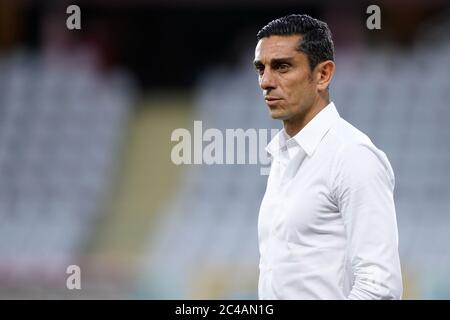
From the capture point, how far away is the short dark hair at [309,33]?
174cm

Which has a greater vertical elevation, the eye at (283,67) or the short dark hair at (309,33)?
the short dark hair at (309,33)

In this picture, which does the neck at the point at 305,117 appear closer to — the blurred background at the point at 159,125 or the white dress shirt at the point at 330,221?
the white dress shirt at the point at 330,221

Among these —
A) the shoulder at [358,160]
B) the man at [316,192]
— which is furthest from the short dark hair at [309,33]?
the shoulder at [358,160]

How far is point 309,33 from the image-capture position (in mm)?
1736

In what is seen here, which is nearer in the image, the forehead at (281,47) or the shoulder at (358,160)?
the shoulder at (358,160)

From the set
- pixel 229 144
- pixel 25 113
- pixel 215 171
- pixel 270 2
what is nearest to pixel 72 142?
pixel 25 113

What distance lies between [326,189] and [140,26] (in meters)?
6.44

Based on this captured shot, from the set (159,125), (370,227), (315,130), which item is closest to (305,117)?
(315,130)

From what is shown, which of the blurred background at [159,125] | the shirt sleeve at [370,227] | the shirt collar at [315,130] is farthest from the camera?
the blurred background at [159,125]

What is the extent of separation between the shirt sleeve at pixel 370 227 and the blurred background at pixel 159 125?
429 cm

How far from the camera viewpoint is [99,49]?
7.75 meters

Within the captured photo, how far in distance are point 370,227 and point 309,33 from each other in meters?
0.39

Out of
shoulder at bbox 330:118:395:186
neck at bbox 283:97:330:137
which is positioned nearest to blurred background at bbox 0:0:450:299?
neck at bbox 283:97:330:137

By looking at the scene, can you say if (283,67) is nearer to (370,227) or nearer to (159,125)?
(370,227)
